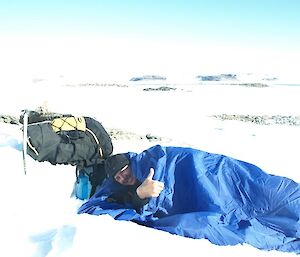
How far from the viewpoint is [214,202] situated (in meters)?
2.51

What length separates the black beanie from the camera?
2822 mm

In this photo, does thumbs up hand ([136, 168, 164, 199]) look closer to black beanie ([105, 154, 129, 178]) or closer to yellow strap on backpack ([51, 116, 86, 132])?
black beanie ([105, 154, 129, 178])

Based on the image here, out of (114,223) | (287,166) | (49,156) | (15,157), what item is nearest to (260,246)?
(114,223)

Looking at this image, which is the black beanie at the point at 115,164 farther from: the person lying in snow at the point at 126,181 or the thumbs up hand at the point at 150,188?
the thumbs up hand at the point at 150,188

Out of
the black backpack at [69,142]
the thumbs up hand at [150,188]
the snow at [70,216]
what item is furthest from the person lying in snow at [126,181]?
the snow at [70,216]

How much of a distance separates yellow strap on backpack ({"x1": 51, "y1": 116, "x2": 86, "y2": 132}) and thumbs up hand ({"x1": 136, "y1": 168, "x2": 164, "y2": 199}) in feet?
2.95

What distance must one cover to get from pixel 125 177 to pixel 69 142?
0.52 m

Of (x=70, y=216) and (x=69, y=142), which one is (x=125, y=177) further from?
(x=70, y=216)

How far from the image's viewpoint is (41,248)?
175cm

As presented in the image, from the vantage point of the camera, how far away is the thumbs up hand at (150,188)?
2441 mm

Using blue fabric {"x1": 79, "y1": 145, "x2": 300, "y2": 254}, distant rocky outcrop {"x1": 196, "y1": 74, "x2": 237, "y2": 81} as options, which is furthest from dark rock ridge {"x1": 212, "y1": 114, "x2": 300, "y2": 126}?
distant rocky outcrop {"x1": 196, "y1": 74, "x2": 237, "y2": 81}

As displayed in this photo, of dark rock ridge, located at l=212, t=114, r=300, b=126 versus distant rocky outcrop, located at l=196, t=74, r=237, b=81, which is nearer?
dark rock ridge, located at l=212, t=114, r=300, b=126

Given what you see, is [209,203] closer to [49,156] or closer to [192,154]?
[192,154]

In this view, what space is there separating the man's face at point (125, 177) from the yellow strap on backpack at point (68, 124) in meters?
0.56
